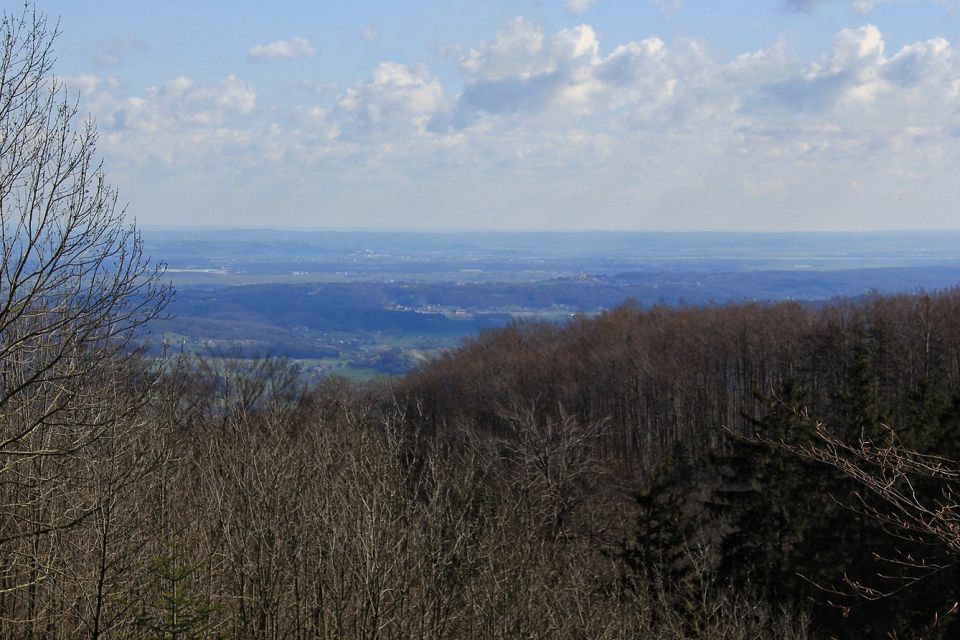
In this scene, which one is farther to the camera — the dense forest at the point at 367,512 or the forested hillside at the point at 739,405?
the forested hillside at the point at 739,405

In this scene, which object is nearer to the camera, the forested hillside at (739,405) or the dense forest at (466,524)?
the dense forest at (466,524)

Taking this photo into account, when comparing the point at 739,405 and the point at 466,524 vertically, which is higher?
the point at 466,524

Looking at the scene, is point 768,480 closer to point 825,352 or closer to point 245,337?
point 825,352

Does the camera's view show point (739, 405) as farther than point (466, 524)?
Yes

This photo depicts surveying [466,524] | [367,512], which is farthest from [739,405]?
[367,512]

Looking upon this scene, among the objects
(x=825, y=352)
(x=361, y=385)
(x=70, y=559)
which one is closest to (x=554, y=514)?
(x=70, y=559)

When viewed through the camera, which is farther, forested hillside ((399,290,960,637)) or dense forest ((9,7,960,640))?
forested hillside ((399,290,960,637))

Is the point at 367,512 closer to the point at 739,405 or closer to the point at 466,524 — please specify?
the point at 466,524

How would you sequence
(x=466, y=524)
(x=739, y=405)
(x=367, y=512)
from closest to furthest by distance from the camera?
(x=367, y=512) < (x=466, y=524) < (x=739, y=405)
